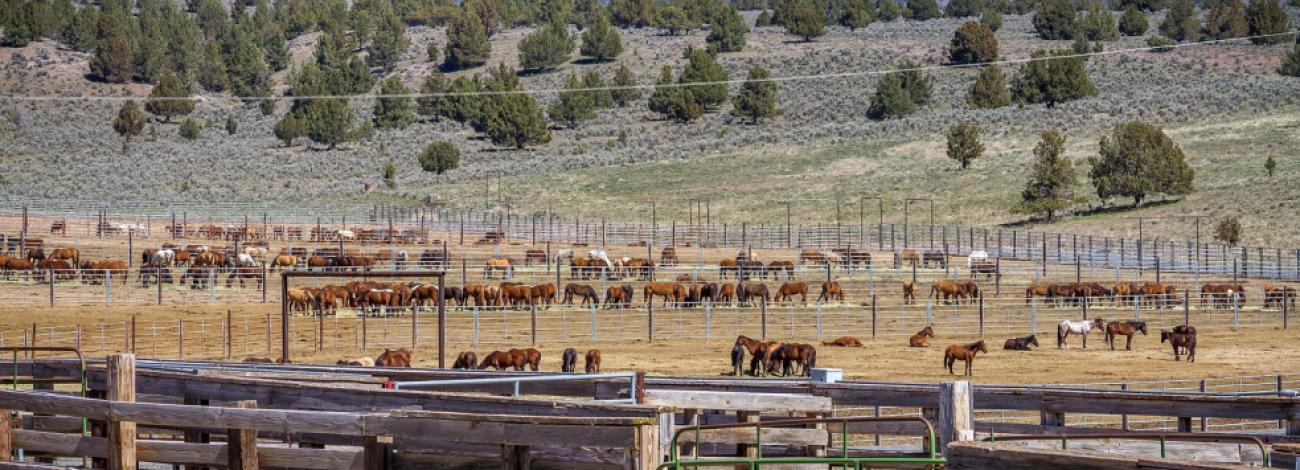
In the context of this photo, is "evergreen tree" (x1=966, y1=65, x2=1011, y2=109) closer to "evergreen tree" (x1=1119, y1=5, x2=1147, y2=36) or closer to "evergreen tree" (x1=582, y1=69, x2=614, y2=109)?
"evergreen tree" (x1=582, y1=69, x2=614, y2=109)

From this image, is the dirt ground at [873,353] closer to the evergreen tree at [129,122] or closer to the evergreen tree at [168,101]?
the evergreen tree at [129,122]

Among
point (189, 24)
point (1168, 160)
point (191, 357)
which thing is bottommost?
point (191, 357)

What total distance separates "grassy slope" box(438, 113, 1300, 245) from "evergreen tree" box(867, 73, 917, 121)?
44.8 feet

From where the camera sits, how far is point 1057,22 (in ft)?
579

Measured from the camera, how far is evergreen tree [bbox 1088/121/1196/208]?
287ft

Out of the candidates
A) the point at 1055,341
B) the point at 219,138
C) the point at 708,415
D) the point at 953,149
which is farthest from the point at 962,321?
the point at 219,138

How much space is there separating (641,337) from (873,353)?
6288mm

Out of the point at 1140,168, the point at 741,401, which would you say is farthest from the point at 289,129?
the point at 741,401

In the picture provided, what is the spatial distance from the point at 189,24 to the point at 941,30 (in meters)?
79.4

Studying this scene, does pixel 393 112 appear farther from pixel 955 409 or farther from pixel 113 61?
pixel 955 409

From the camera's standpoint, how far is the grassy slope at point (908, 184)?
8769 centimetres

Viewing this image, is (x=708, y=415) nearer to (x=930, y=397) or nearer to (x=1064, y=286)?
(x=930, y=397)

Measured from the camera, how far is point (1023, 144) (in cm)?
11338

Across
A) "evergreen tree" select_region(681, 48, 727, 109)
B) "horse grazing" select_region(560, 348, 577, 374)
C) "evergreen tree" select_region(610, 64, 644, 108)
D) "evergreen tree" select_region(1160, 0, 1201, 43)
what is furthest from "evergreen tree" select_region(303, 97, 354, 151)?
"horse grazing" select_region(560, 348, 577, 374)
